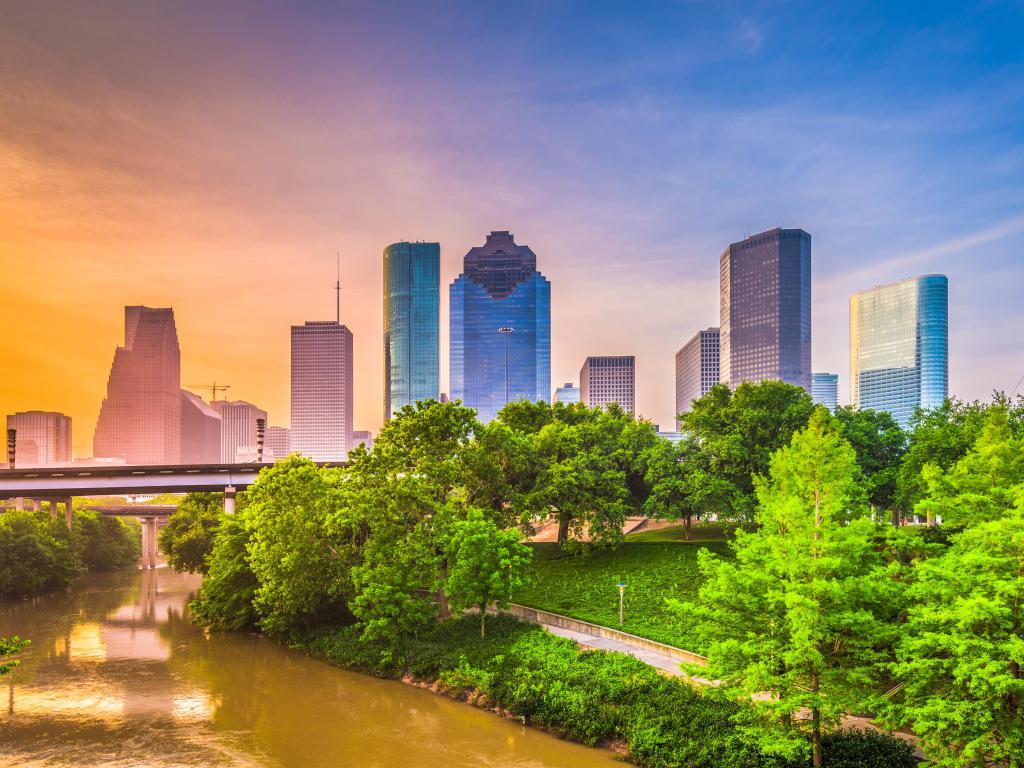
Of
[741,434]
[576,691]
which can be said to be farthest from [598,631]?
[741,434]

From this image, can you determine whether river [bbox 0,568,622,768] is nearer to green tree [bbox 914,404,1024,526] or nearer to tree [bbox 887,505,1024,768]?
tree [bbox 887,505,1024,768]

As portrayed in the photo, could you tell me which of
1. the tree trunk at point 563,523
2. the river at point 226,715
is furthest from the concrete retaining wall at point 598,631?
the tree trunk at point 563,523

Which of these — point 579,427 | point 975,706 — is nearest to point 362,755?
point 975,706

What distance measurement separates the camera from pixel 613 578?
4819cm

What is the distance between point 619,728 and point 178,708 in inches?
765

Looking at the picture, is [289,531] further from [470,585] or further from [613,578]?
[613,578]

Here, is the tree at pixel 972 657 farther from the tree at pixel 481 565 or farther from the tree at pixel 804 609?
the tree at pixel 481 565

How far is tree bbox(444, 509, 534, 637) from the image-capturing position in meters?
36.3

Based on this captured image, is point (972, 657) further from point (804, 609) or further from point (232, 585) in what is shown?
point (232, 585)

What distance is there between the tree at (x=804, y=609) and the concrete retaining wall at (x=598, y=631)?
701cm

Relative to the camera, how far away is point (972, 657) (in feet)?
63.6

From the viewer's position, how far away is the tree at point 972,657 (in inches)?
744

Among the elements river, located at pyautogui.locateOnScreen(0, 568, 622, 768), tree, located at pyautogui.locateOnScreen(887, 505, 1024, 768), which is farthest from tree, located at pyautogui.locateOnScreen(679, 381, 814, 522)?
tree, located at pyautogui.locateOnScreen(887, 505, 1024, 768)

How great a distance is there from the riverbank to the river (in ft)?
2.65
